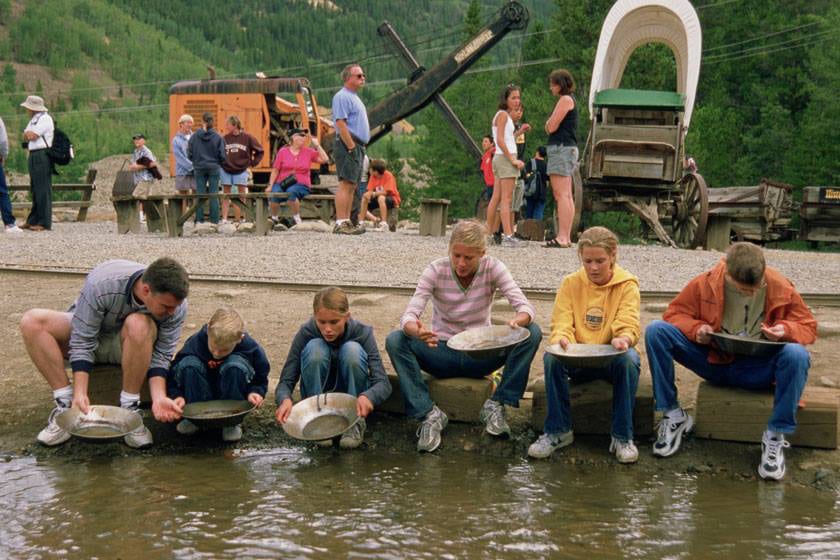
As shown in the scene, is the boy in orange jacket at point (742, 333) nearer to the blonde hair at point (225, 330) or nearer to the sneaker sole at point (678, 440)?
the sneaker sole at point (678, 440)

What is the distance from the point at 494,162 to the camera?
10523mm

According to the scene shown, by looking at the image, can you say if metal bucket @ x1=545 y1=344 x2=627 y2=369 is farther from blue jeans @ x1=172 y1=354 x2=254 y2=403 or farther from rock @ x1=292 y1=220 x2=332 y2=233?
rock @ x1=292 y1=220 x2=332 y2=233

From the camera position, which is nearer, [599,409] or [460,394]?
[599,409]

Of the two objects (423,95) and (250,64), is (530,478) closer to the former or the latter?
(423,95)

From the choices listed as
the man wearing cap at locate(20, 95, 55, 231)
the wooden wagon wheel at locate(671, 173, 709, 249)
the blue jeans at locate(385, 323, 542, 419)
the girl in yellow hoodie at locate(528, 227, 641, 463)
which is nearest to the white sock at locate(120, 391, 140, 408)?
the blue jeans at locate(385, 323, 542, 419)

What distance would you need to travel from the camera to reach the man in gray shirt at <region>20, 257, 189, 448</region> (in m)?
4.81

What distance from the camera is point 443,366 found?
16.8 ft

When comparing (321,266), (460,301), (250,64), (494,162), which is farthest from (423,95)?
(250,64)

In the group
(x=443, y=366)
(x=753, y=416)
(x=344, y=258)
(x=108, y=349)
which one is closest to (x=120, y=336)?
(x=108, y=349)

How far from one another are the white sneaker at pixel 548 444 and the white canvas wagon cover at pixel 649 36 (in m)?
8.63

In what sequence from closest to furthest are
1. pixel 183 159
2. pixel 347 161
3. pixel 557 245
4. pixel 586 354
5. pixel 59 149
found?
1. pixel 586 354
2. pixel 557 245
3. pixel 347 161
4. pixel 59 149
5. pixel 183 159

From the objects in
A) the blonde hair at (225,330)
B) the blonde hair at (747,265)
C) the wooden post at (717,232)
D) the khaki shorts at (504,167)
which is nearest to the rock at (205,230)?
the khaki shorts at (504,167)

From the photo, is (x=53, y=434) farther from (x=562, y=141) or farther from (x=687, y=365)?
(x=562, y=141)

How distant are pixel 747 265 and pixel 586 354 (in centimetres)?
78
